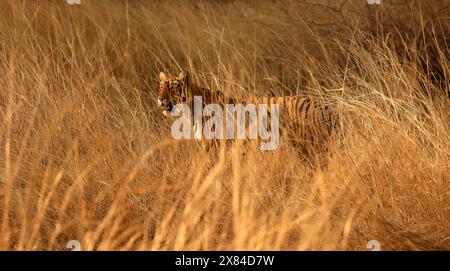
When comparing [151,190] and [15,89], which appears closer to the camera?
[151,190]

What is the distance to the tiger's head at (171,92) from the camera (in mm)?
5109

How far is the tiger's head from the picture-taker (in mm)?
5109

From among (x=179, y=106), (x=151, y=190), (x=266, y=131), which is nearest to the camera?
(x=151, y=190)

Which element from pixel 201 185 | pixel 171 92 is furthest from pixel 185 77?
pixel 201 185

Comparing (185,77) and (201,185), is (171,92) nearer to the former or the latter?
(185,77)

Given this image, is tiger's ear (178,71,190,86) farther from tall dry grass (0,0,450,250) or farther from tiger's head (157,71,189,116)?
tall dry grass (0,0,450,250)

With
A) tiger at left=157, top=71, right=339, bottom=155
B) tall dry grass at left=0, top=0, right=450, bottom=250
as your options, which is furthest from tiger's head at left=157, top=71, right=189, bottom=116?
tall dry grass at left=0, top=0, right=450, bottom=250

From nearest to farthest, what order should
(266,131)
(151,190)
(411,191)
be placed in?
(411,191)
(151,190)
(266,131)

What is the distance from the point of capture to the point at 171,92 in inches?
203

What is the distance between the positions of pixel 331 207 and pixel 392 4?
168 inches
